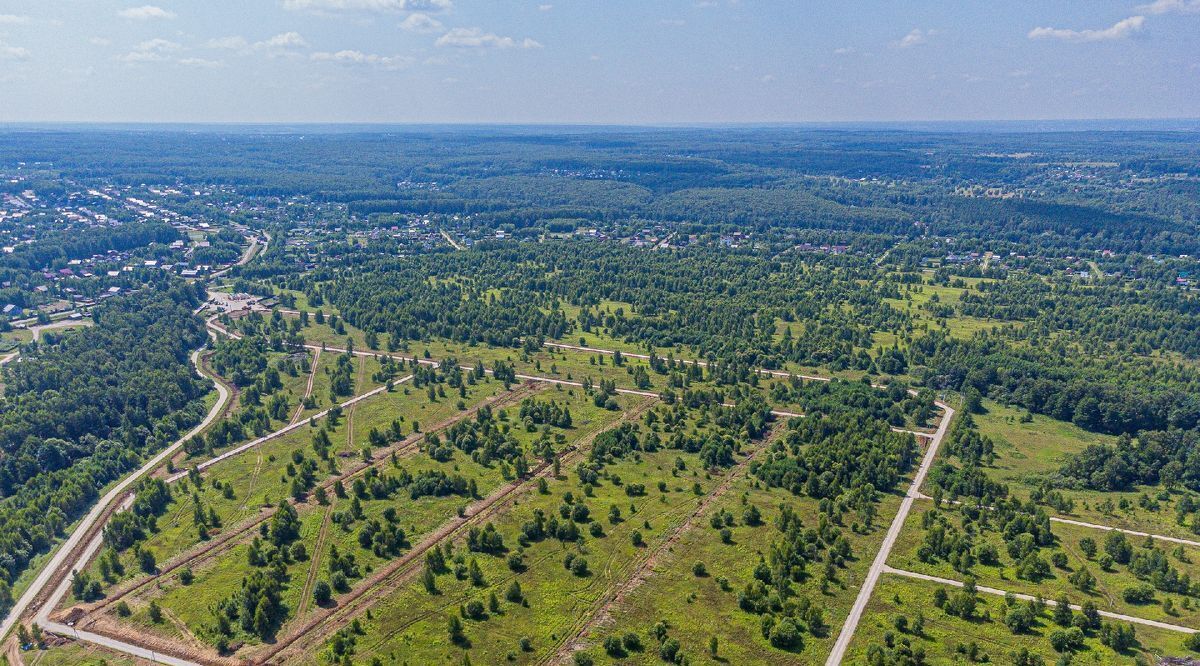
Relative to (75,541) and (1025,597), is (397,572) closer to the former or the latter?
(75,541)

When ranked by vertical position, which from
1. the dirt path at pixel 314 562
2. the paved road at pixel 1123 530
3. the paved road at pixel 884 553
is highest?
the dirt path at pixel 314 562

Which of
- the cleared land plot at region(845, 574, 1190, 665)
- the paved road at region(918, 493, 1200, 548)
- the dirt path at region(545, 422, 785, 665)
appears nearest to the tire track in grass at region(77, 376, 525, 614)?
the dirt path at region(545, 422, 785, 665)

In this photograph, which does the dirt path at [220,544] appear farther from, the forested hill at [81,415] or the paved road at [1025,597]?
the paved road at [1025,597]

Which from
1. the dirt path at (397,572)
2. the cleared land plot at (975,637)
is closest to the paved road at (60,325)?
the dirt path at (397,572)

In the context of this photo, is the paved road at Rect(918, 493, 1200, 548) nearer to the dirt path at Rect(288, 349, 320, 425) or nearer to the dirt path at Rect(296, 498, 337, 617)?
the dirt path at Rect(296, 498, 337, 617)

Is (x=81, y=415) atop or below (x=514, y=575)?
atop

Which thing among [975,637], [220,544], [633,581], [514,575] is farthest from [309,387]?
[975,637]

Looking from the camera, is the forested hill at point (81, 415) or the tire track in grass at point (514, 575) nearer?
the tire track in grass at point (514, 575)

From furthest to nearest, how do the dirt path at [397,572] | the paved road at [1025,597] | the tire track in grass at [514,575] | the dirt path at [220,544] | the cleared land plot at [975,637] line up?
the dirt path at [220,544], the paved road at [1025,597], the tire track in grass at [514,575], the dirt path at [397,572], the cleared land plot at [975,637]
